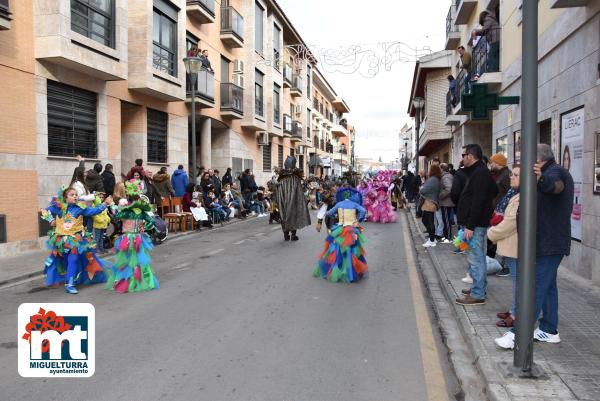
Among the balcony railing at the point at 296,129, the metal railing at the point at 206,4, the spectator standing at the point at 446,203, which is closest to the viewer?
the spectator standing at the point at 446,203

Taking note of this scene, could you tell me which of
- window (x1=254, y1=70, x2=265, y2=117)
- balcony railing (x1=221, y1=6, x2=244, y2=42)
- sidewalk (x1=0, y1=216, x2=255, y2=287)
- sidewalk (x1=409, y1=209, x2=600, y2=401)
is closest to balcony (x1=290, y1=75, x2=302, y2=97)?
window (x1=254, y1=70, x2=265, y2=117)

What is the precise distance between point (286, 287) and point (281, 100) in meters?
26.9

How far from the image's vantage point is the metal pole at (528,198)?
12.7 feet

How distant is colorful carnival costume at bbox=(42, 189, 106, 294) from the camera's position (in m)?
7.20

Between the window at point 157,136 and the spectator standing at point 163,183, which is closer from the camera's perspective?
the spectator standing at point 163,183

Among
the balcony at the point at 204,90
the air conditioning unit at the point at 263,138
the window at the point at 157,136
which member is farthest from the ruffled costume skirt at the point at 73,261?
the air conditioning unit at the point at 263,138

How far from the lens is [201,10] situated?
64.3 feet

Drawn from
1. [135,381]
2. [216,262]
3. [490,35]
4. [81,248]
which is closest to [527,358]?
[135,381]

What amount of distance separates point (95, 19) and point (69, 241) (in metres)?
8.65

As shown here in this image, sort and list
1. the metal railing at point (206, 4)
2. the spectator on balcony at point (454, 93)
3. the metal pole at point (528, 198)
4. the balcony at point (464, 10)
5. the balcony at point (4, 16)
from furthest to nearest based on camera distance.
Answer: the metal railing at point (206, 4) → the spectator on balcony at point (454, 93) → the balcony at point (464, 10) → the balcony at point (4, 16) → the metal pole at point (528, 198)

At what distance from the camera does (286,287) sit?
736cm

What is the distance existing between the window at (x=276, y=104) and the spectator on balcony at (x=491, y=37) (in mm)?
18144

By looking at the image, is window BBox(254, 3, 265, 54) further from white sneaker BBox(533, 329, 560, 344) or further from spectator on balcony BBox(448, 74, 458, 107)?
white sneaker BBox(533, 329, 560, 344)

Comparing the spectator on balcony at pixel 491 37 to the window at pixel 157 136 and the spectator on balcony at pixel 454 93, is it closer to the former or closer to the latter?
the spectator on balcony at pixel 454 93
